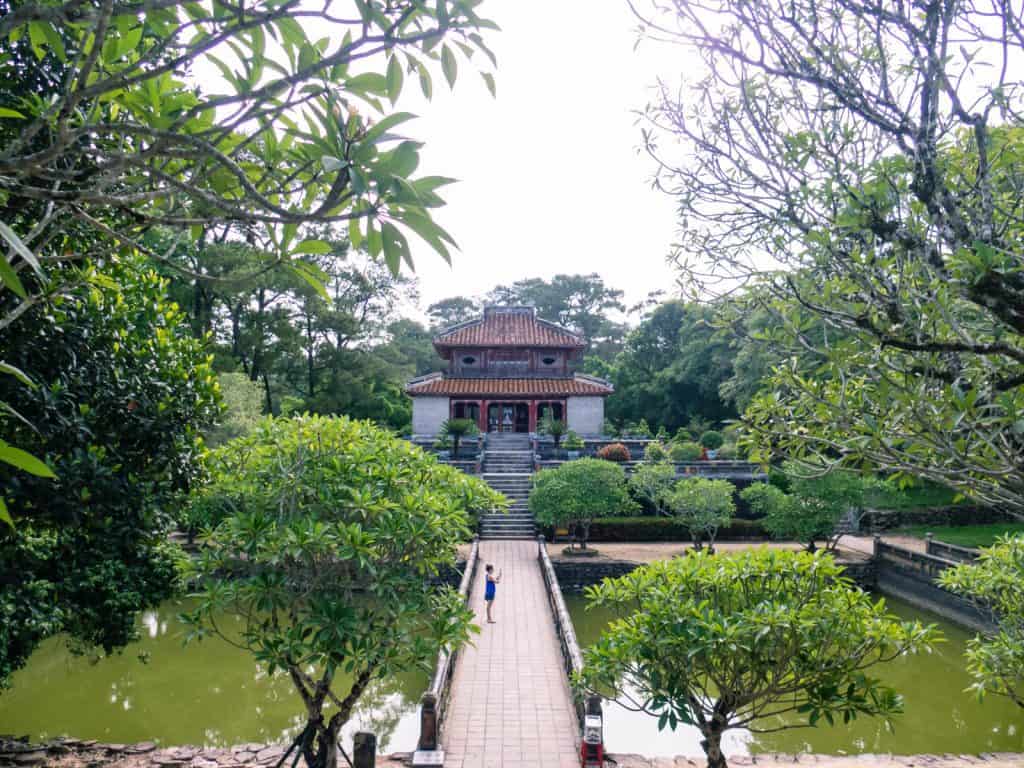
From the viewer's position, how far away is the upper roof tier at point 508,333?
2759cm

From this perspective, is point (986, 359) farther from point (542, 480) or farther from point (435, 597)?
point (542, 480)

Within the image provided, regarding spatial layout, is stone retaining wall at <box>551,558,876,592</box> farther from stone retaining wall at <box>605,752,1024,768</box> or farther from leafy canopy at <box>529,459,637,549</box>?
stone retaining wall at <box>605,752,1024,768</box>

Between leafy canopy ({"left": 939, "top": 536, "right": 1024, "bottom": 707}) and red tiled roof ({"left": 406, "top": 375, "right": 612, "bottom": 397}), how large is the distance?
19749mm

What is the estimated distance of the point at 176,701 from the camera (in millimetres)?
8922

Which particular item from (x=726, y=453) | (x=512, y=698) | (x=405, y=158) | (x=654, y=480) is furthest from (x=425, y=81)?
(x=726, y=453)

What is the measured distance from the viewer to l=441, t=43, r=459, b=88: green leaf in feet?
5.39

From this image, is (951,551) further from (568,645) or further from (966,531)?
(568,645)

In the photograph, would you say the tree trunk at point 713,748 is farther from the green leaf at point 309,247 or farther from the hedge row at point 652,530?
the hedge row at point 652,530

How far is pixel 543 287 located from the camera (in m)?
46.0

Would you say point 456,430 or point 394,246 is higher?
point 394,246

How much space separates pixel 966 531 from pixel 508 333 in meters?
17.8

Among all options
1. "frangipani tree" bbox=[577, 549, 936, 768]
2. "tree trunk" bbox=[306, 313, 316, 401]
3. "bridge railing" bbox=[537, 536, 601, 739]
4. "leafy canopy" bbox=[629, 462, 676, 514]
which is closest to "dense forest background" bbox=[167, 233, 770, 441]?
"tree trunk" bbox=[306, 313, 316, 401]

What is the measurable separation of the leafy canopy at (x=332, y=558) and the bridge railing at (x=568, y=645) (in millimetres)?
1479

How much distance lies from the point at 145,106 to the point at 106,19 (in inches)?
29.8
